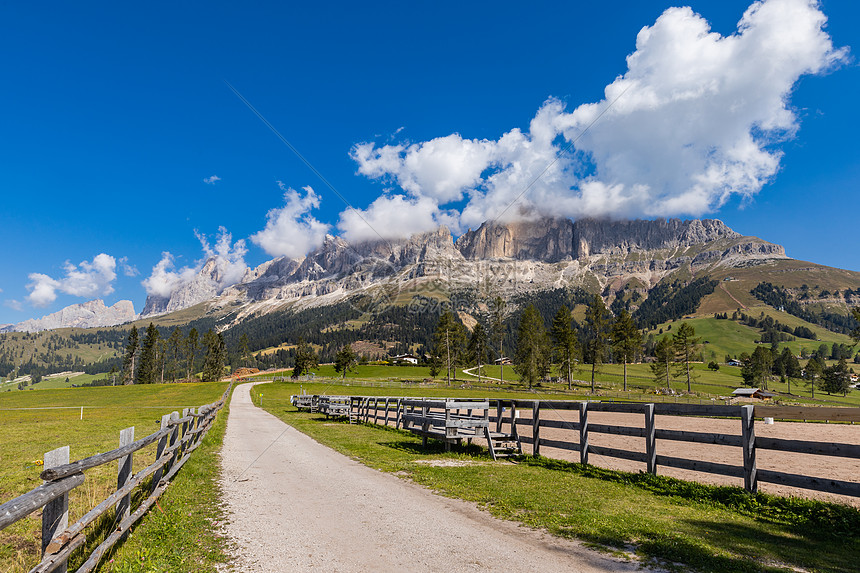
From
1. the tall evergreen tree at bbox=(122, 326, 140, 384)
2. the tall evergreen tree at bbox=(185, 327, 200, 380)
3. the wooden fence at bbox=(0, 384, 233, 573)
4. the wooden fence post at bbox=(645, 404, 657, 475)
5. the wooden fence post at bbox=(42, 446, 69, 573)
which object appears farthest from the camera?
the tall evergreen tree at bbox=(185, 327, 200, 380)

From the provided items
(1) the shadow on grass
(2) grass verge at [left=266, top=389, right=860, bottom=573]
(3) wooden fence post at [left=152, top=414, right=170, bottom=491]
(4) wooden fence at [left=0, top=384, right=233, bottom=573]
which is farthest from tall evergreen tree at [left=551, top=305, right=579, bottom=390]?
(4) wooden fence at [left=0, top=384, right=233, bottom=573]

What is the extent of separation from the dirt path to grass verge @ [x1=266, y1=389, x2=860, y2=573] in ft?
2.27

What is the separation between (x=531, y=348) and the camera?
90.2 metres

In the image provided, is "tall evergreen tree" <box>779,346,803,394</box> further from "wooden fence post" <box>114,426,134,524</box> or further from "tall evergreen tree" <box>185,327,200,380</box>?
"wooden fence post" <box>114,426,134,524</box>

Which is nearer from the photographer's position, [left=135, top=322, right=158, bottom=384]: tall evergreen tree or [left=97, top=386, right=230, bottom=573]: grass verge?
[left=97, top=386, right=230, bottom=573]: grass verge

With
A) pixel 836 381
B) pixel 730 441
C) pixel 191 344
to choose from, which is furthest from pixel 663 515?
pixel 836 381

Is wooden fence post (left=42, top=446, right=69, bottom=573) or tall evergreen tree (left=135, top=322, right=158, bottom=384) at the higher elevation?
wooden fence post (left=42, top=446, right=69, bottom=573)

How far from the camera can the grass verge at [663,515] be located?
6176 mm

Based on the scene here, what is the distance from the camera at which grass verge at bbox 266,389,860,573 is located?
618 centimetres

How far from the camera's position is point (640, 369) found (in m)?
149

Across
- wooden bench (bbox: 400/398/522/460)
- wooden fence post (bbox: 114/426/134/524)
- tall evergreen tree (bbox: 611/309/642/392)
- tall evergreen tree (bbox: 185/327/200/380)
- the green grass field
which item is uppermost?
tall evergreen tree (bbox: 611/309/642/392)

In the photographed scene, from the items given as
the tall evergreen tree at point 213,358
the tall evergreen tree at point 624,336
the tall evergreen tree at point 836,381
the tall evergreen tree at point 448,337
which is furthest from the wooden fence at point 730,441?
the tall evergreen tree at point 836,381

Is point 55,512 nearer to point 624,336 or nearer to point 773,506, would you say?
point 773,506

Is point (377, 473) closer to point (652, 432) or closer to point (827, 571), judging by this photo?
point (652, 432)
